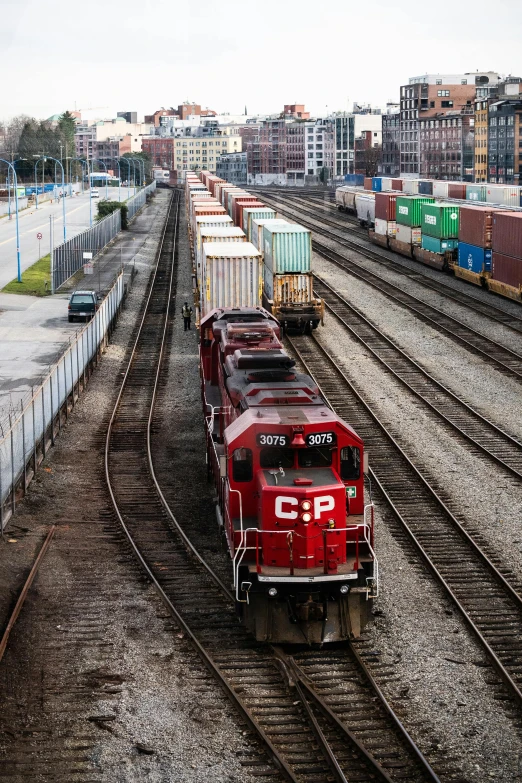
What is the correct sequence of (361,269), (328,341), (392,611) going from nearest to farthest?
(392,611), (328,341), (361,269)

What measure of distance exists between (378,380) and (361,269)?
35.6m

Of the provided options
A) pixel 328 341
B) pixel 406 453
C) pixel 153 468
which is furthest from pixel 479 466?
pixel 328 341

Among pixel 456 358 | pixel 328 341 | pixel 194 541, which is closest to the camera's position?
pixel 194 541

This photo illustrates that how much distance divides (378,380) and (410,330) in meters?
11.7

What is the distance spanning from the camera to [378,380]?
38.8 metres

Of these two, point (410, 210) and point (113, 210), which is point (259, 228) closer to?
point (410, 210)

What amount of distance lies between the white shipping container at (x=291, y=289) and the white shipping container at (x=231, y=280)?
296 inches

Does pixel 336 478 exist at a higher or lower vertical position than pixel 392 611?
higher

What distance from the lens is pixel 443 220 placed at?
2682 inches

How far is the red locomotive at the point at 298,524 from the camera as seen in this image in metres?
15.9

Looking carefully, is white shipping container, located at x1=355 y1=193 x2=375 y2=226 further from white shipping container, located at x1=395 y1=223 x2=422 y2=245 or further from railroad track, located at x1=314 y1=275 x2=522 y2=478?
railroad track, located at x1=314 y1=275 x2=522 y2=478

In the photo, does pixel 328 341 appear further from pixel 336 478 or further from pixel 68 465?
pixel 336 478

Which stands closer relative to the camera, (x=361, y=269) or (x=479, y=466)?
(x=479, y=466)

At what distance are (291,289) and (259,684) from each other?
34.1 meters
